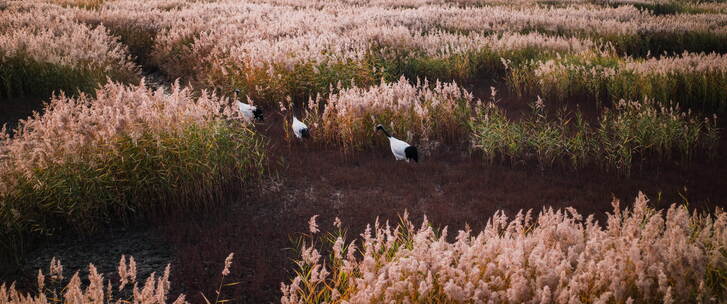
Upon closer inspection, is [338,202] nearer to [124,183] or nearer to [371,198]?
[371,198]

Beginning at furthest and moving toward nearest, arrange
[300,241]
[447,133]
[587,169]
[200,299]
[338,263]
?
[447,133]
[587,169]
[300,241]
[200,299]
[338,263]

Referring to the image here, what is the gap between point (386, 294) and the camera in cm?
272

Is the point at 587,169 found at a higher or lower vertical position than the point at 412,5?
lower

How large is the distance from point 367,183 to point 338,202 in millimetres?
637

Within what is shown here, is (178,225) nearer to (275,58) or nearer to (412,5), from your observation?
(275,58)

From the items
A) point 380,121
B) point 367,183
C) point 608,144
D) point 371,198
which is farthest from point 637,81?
point 371,198

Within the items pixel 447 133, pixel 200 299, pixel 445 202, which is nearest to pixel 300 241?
pixel 200 299

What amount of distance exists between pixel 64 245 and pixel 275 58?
6.28 metres

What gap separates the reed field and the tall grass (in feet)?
0.10

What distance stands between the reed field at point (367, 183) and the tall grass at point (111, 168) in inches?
1.1

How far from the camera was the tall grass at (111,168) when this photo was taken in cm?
490

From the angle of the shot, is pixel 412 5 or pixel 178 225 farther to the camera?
pixel 412 5

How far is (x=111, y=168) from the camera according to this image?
5293 mm

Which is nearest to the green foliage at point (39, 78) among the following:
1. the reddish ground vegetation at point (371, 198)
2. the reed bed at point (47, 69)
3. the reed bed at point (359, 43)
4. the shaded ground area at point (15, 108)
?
the reed bed at point (47, 69)
